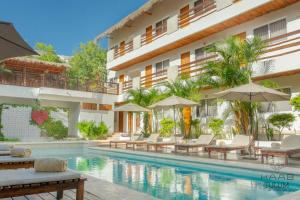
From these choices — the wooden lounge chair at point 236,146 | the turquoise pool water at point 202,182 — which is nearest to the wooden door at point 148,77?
the wooden lounge chair at point 236,146

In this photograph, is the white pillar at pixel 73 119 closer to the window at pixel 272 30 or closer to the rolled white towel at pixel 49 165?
the window at pixel 272 30

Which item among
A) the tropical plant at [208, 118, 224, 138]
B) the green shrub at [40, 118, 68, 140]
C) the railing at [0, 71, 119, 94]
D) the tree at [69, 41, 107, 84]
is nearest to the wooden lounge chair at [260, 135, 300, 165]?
the tropical plant at [208, 118, 224, 138]

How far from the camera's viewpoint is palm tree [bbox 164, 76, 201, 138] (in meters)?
15.9

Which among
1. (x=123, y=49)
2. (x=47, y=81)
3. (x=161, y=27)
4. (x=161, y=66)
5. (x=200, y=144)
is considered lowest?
(x=200, y=144)

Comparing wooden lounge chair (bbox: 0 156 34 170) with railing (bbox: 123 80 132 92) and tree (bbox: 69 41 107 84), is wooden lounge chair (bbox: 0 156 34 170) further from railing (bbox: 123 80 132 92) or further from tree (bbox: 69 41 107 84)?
tree (bbox: 69 41 107 84)

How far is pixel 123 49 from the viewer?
87.2 ft

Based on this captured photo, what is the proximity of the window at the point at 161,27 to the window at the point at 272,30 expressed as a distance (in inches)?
322

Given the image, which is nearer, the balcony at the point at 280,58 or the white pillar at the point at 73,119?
the balcony at the point at 280,58

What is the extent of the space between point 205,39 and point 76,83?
11500 millimetres

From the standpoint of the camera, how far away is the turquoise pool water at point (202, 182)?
21.0 feet

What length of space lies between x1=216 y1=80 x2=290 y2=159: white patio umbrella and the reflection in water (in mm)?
3049

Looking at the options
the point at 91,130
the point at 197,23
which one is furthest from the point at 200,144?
the point at 91,130

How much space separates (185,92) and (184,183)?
28.9 ft

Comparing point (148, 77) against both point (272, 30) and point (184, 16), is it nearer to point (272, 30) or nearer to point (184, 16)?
point (184, 16)
